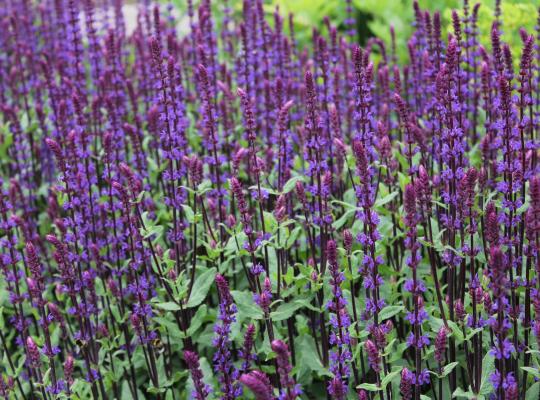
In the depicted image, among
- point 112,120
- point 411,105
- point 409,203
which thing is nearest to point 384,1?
point 411,105

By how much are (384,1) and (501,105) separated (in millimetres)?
9556

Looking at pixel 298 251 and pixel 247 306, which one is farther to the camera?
pixel 298 251

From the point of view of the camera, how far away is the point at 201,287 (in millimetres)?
5121

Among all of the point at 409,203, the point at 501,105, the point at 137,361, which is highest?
the point at 501,105

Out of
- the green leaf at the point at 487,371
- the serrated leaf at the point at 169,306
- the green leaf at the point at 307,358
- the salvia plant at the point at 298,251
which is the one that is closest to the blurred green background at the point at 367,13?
the salvia plant at the point at 298,251

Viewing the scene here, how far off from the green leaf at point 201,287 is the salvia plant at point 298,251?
0.01 m

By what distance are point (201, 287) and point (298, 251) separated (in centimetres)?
108

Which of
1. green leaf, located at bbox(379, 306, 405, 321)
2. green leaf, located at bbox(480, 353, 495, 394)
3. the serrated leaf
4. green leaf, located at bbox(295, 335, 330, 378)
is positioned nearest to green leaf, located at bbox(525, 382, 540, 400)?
green leaf, located at bbox(480, 353, 495, 394)

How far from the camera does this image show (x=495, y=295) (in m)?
3.70

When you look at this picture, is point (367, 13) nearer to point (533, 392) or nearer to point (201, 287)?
point (201, 287)

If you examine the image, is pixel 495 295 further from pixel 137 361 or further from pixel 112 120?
pixel 112 120

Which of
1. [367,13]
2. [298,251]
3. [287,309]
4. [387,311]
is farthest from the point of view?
[367,13]

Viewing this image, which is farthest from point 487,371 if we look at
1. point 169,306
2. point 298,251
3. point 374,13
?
point 374,13

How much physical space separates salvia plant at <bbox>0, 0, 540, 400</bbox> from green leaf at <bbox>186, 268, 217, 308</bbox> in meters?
0.01
